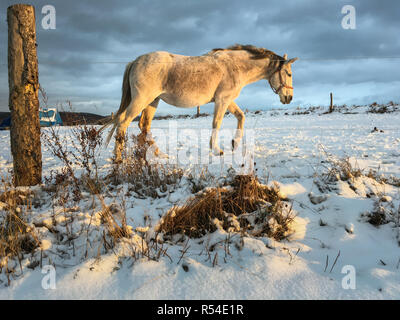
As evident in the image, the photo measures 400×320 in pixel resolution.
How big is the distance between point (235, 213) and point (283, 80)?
4.27 meters

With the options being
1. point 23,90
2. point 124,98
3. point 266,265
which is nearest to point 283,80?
point 124,98

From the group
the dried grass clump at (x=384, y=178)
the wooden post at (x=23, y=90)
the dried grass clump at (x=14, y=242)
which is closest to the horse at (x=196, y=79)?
the wooden post at (x=23, y=90)

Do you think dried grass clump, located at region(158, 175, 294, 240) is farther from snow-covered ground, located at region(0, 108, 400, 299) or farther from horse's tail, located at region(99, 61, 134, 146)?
horse's tail, located at region(99, 61, 134, 146)

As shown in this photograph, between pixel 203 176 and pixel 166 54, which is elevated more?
pixel 166 54

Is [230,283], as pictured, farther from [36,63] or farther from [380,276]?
[36,63]

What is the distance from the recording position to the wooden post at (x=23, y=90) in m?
3.36

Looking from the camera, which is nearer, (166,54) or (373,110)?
(166,54)

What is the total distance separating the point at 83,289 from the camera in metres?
1.71

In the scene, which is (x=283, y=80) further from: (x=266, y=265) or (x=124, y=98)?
(x=266, y=265)

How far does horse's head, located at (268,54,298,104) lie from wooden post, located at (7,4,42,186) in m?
4.83

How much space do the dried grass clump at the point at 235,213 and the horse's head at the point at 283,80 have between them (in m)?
3.73
